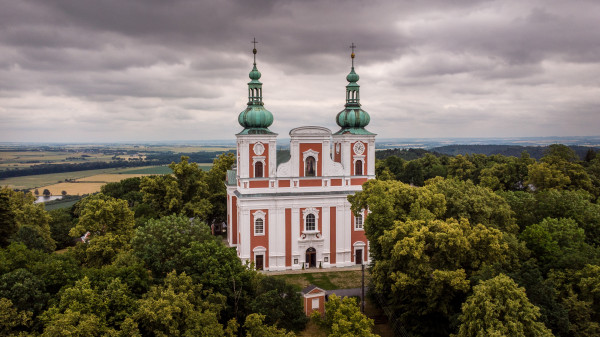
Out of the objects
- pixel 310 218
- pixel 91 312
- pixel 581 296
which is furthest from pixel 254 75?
pixel 581 296

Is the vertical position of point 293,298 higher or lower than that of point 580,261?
lower

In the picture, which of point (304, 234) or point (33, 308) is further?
point (304, 234)

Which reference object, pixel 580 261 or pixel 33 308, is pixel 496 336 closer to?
pixel 580 261

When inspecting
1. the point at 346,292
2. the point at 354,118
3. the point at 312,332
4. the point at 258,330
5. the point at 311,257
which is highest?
the point at 354,118

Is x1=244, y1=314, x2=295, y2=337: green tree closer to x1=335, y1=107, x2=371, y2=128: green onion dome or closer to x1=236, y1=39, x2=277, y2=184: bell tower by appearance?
x1=236, y1=39, x2=277, y2=184: bell tower

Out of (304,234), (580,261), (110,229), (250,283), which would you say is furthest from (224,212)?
(580,261)

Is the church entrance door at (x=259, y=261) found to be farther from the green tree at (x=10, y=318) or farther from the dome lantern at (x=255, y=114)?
the green tree at (x=10, y=318)

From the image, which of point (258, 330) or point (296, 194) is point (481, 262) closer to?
point (258, 330)
